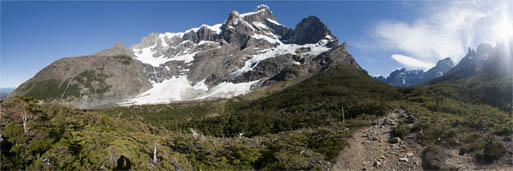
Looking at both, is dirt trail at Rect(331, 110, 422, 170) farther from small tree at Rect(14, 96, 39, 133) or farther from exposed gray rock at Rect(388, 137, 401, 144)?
small tree at Rect(14, 96, 39, 133)

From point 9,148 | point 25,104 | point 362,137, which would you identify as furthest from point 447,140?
point 25,104

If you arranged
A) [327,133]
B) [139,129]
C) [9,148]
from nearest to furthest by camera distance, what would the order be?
[9,148], [139,129], [327,133]

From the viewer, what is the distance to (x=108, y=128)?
10.8 m

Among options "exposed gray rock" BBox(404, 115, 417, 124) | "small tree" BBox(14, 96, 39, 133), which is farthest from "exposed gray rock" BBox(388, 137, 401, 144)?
"small tree" BBox(14, 96, 39, 133)

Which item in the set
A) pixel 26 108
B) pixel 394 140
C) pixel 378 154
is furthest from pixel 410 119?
pixel 26 108

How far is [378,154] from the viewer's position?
44.4ft

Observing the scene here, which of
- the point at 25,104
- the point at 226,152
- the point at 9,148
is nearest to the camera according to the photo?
the point at 9,148

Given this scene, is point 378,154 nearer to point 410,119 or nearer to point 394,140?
point 394,140

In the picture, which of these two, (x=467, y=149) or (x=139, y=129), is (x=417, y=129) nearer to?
(x=467, y=149)

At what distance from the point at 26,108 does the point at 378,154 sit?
1834 centimetres

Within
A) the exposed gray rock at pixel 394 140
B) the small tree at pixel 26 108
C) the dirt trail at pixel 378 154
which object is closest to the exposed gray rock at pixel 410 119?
the dirt trail at pixel 378 154

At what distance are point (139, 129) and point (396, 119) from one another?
65.4 feet

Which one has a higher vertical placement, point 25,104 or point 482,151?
point 25,104

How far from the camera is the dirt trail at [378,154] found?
12.4 metres
